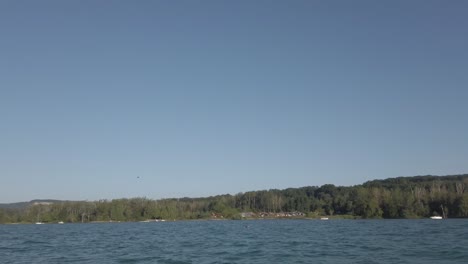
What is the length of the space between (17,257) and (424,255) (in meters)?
31.7

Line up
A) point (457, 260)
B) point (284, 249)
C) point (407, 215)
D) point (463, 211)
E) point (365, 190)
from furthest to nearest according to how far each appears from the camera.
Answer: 1. point (365, 190)
2. point (407, 215)
3. point (463, 211)
4. point (284, 249)
5. point (457, 260)

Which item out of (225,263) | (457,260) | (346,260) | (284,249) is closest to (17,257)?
(225,263)

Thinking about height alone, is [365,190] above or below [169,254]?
above

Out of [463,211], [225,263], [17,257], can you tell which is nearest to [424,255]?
[225,263]

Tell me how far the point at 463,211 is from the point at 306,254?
125 metres

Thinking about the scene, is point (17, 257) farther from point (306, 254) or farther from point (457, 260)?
point (457, 260)

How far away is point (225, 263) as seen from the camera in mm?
33125

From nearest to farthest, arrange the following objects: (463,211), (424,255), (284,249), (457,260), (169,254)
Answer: (457,260), (424,255), (169,254), (284,249), (463,211)

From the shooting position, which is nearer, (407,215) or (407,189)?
(407,215)

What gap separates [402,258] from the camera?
34.2 metres

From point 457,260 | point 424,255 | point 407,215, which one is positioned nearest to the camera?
point 457,260

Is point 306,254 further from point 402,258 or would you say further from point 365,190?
point 365,190

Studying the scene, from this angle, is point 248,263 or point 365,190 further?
point 365,190

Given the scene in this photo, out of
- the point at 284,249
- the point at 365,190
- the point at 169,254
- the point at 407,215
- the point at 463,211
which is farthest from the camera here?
the point at 365,190
